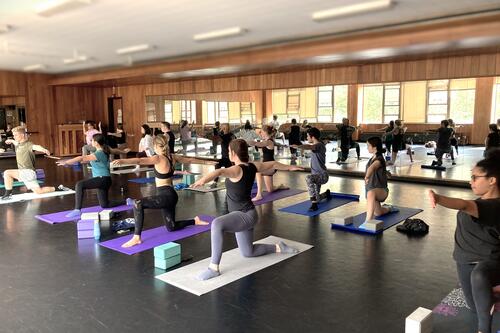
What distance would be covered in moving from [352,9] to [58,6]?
353 cm

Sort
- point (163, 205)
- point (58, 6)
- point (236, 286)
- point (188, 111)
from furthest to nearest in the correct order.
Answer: point (188, 111), point (58, 6), point (163, 205), point (236, 286)

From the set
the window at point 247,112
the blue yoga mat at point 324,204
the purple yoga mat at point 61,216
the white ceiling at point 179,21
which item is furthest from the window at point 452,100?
the purple yoga mat at point 61,216

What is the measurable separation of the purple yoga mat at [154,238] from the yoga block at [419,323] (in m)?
2.62

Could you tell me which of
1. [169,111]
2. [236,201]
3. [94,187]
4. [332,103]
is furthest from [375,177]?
[332,103]

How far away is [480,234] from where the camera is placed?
2.34 meters

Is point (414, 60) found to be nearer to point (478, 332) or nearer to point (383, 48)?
point (383, 48)

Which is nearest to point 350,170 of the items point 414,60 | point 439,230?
point 414,60

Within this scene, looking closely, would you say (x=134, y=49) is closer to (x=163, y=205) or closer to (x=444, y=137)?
(x=163, y=205)

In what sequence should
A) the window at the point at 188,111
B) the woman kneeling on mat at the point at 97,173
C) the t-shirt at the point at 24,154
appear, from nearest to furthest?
the woman kneeling on mat at the point at 97,173 < the t-shirt at the point at 24,154 < the window at the point at 188,111

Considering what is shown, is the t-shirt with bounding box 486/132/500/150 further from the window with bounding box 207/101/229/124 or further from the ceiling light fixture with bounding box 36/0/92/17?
the window with bounding box 207/101/229/124

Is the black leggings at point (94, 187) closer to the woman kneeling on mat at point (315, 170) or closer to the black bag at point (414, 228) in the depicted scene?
the woman kneeling on mat at point (315, 170)

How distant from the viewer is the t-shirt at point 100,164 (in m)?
5.56

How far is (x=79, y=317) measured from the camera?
2.77 meters

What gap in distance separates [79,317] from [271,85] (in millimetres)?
8232
